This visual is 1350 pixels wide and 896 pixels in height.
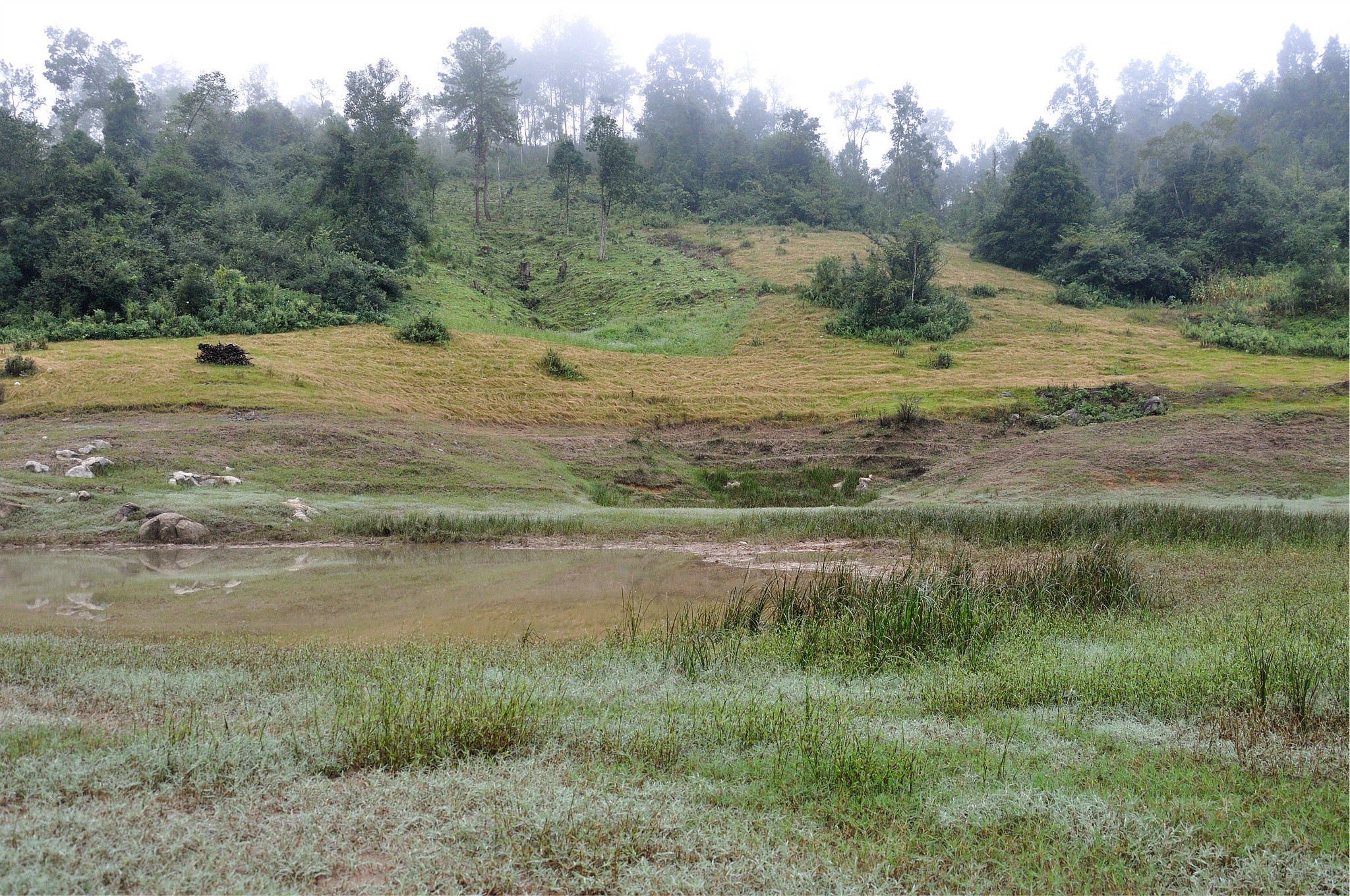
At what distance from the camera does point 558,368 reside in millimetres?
32938

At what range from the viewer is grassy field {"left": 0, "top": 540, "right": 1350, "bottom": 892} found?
2.73 m

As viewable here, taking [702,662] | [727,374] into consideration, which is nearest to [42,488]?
[702,662]

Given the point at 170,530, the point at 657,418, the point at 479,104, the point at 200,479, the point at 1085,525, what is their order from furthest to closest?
the point at 479,104 < the point at 657,418 < the point at 200,479 < the point at 170,530 < the point at 1085,525

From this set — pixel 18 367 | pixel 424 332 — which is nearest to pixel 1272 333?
pixel 424 332

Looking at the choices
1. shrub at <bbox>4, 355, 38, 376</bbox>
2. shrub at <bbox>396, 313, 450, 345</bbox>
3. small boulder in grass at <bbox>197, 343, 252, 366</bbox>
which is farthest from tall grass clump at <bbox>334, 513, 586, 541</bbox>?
shrub at <bbox>396, 313, 450, 345</bbox>

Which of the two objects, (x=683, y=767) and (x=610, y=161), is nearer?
(x=683, y=767)

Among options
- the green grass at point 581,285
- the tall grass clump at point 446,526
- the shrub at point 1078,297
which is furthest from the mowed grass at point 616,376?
the tall grass clump at point 446,526

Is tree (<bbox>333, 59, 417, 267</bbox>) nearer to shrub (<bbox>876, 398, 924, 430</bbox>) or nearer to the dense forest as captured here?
the dense forest

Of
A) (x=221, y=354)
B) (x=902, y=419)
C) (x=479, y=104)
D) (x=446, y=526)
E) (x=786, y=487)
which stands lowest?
(x=786, y=487)

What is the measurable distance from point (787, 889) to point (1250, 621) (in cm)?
638

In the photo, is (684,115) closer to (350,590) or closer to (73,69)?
(73,69)

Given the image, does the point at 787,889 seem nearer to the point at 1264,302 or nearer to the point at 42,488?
the point at 42,488

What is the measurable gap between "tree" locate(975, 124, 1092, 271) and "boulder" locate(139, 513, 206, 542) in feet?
212

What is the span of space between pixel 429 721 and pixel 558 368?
29.8 m
